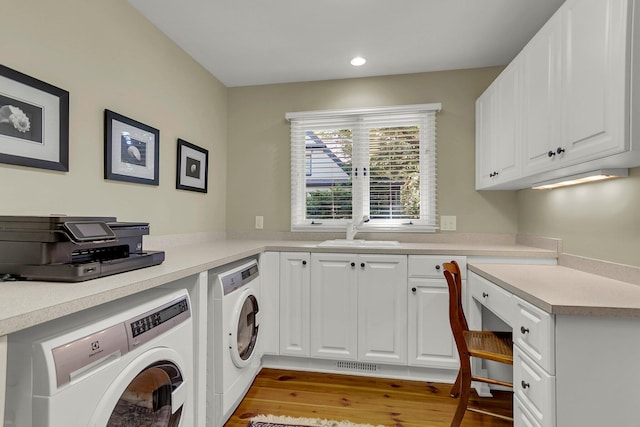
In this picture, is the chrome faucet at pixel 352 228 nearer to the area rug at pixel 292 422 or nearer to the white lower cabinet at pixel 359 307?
the white lower cabinet at pixel 359 307

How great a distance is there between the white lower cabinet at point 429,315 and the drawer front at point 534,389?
83 cm

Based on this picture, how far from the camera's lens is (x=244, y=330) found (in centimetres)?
210

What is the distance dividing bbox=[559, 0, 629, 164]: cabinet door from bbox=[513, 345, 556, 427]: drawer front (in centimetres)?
87

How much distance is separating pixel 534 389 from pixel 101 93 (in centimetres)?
245

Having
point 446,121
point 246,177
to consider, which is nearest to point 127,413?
point 246,177

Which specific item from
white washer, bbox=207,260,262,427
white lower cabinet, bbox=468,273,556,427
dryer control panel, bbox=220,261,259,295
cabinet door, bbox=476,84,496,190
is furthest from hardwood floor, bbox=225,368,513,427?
cabinet door, bbox=476,84,496,190

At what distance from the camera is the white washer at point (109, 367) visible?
0.78 meters

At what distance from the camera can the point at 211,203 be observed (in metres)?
3.00

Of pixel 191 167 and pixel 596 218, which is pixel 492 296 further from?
pixel 191 167

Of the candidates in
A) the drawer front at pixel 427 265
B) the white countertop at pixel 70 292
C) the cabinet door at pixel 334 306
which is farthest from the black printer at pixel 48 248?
the drawer front at pixel 427 265

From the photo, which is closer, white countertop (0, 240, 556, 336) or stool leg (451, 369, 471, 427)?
white countertop (0, 240, 556, 336)

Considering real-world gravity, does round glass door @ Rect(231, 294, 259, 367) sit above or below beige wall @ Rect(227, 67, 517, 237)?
below

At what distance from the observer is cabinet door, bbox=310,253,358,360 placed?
2406mm

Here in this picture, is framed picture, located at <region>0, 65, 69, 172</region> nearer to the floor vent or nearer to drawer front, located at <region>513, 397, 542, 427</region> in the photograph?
the floor vent
